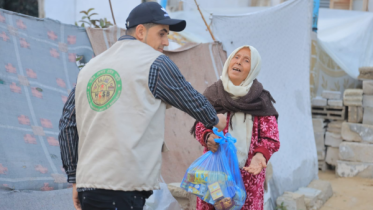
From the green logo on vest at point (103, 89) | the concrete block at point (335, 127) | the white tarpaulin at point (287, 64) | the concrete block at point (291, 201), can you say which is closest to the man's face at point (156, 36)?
the green logo on vest at point (103, 89)

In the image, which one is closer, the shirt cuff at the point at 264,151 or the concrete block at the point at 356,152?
the shirt cuff at the point at 264,151

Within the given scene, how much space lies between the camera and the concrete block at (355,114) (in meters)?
6.27

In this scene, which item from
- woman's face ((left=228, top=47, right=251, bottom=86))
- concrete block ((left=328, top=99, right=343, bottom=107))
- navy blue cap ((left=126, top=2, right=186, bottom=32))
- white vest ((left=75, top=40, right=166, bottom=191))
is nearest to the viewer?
white vest ((left=75, top=40, right=166, bottom=191))

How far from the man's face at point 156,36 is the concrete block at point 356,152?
17.3 feet

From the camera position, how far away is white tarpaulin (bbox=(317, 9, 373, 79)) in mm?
6906

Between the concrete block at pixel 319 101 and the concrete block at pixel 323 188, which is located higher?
the concrete block at pixel 319 101

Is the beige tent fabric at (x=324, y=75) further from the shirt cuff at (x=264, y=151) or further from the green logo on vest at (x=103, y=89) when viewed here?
the green logo on vest at (x=103, y=89)

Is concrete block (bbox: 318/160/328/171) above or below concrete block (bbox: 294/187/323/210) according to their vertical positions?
below

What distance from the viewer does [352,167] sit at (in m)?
6.21

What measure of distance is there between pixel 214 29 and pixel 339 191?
9.48 ft

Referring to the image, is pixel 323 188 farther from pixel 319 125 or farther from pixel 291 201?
pixel 319 125

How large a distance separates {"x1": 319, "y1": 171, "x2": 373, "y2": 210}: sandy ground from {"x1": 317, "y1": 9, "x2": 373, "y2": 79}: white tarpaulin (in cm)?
181

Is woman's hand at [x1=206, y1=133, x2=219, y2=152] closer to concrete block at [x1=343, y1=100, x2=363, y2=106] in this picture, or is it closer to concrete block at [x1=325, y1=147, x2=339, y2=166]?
concrete block at [x1=343, y1=100, x2=363, y2=106]

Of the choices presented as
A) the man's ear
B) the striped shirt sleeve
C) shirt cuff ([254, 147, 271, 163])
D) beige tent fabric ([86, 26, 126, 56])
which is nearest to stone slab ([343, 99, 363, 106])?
beige tent fabric ([86, 26, 126, 56])
